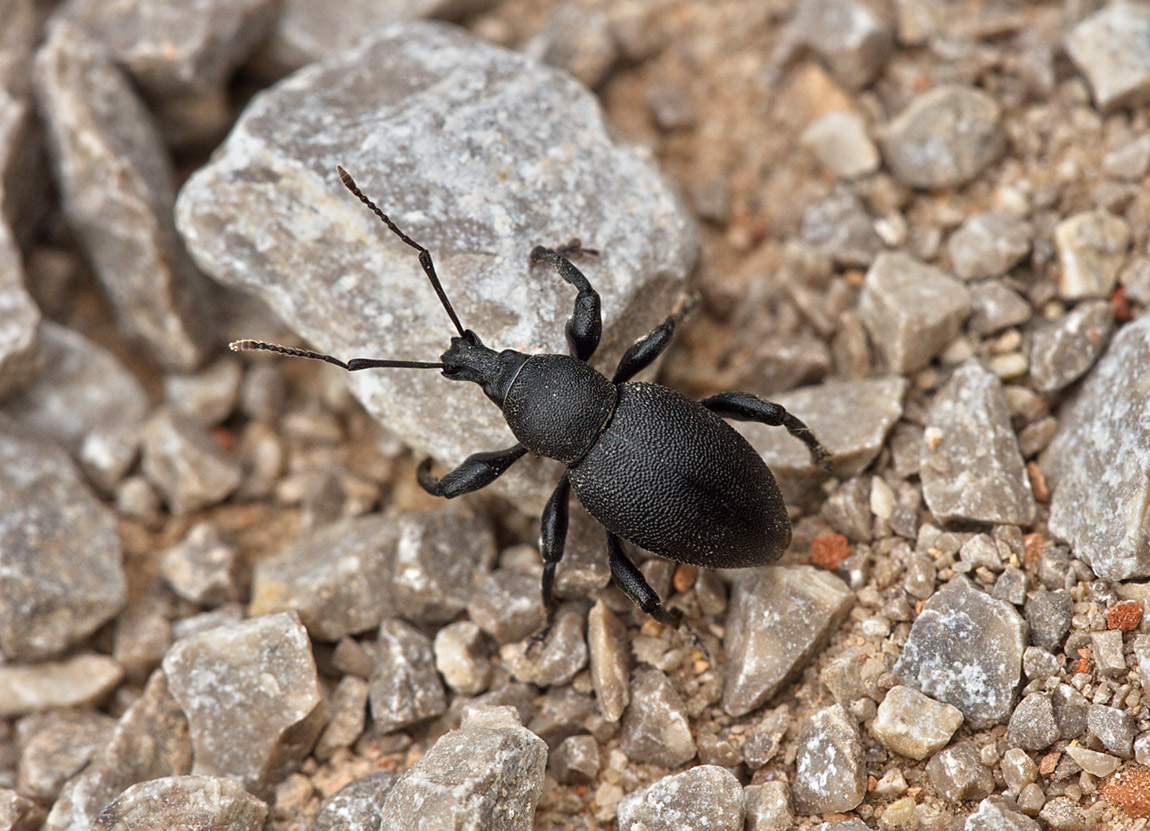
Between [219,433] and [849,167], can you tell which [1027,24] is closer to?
[849,167]

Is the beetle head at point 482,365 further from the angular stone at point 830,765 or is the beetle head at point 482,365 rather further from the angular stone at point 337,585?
the angular stone at point 830,765

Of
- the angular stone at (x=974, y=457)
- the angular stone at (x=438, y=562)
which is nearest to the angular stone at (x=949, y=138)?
the angular stone at (x=974, y=457)

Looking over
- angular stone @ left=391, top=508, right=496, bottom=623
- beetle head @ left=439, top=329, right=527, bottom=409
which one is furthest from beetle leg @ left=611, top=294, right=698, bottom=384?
angular stone @ left=391, top=508, right=496, bottom=623

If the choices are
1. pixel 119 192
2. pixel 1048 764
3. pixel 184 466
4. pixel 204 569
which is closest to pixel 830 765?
pixel 1048 764

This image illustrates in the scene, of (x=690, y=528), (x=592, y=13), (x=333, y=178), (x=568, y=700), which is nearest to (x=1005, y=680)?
(x=690, y=528)

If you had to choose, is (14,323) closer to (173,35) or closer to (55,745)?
(173,35)
